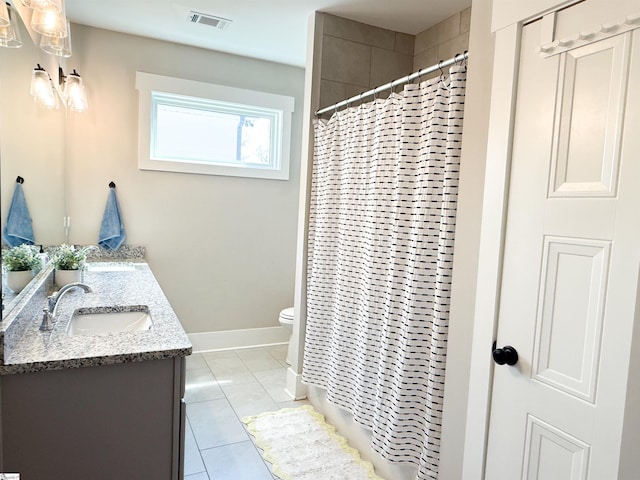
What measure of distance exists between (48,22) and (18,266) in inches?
38.1

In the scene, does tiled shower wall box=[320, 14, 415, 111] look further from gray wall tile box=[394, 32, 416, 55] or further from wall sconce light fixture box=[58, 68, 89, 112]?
wall sconce light fixture box=[58, 68, 89, 112]

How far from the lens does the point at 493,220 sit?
1352mm

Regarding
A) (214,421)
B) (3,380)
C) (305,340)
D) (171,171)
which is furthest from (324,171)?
(3,380)

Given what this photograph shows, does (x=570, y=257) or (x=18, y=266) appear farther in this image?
(x=18, y=266)

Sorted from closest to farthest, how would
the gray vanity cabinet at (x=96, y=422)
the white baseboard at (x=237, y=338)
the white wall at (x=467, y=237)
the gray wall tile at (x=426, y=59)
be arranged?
1. the gray vanity cabinet at (x=96, y=422)
2. the white wall at (x=467, y=237)
3. the gray wall tile at (x=426, y=59)
4. the white baseboard at (x=237, y=338)

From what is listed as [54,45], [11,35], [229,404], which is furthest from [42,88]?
[229,404]

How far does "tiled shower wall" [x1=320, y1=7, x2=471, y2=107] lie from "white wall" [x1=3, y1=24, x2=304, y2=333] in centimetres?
105

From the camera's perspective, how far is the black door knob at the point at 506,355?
4.24 feet

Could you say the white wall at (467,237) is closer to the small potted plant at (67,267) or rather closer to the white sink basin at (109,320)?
the white sink basin at (109,320)

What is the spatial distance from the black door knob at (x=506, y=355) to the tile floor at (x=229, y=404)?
4.31ft

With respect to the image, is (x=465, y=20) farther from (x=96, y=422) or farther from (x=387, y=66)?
(x=96, y=422)

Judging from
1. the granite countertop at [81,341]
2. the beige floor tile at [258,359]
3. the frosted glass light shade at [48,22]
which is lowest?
the beige floor tile at [258,359]

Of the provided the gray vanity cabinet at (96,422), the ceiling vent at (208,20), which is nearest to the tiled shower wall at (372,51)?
the ceiling vent at (208,20)

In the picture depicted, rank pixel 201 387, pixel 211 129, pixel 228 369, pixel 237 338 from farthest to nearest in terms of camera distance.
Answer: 1. pixel 237 338
2. pixel 211 129
3. pixel 228 369
4. pixel 201 387
